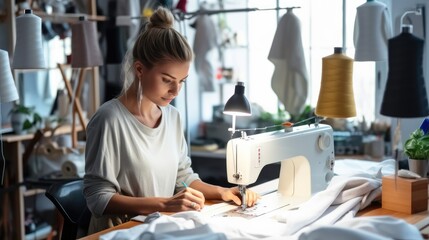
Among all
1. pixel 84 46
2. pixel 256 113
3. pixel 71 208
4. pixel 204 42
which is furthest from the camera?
pixel 256 113

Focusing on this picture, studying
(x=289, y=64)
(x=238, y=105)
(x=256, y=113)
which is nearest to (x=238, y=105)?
(x=238, y=105)

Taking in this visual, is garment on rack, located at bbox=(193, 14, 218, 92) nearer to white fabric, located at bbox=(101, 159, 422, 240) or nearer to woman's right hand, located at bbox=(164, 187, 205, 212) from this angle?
white fabric, located at bbox=(101, 159, 422, 240)

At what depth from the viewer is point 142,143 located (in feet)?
7.47

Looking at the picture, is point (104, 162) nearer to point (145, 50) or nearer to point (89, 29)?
point (145, 50)

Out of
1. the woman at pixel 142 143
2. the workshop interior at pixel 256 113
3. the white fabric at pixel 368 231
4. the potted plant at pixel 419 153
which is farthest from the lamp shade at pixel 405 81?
the woman at pixel 142 143

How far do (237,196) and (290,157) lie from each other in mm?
234

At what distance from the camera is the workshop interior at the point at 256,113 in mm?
1836

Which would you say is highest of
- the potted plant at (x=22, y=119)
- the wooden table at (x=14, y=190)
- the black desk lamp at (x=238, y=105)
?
the black desk lamp at (x=238, y=105)

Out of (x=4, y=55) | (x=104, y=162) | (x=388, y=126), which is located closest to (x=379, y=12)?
(x=104, y=162)

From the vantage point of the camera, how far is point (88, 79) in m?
4.73

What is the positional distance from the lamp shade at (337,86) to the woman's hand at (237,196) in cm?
37

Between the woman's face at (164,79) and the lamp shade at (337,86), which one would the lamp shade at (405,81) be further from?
the woman's face at (164,79)

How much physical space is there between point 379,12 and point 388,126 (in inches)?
81.0

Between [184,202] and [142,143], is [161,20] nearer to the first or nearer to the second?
[142,143]
